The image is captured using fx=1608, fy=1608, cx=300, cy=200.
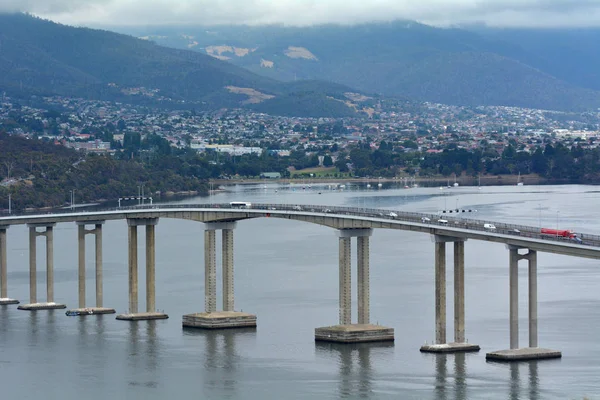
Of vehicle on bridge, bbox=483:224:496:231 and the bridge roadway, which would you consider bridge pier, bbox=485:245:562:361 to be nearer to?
the bridge roadway

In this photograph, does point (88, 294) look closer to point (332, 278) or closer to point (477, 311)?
point (332, 278)

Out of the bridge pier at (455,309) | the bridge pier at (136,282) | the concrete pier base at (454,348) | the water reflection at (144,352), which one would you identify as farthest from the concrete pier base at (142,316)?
the concrete pier base at (454,348)

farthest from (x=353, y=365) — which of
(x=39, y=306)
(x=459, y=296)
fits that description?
(x=39, y=306)

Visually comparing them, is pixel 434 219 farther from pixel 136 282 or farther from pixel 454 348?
pixel 136 282

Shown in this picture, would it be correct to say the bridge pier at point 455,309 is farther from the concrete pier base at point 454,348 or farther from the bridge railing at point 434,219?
the bridge railing at point 434,219

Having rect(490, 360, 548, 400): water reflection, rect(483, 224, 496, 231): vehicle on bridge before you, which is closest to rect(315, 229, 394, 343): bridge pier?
rect(483, 224, 496, 231): vehicle on bridge

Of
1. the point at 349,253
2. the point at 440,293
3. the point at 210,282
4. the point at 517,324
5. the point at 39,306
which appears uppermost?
the point at 349,253
